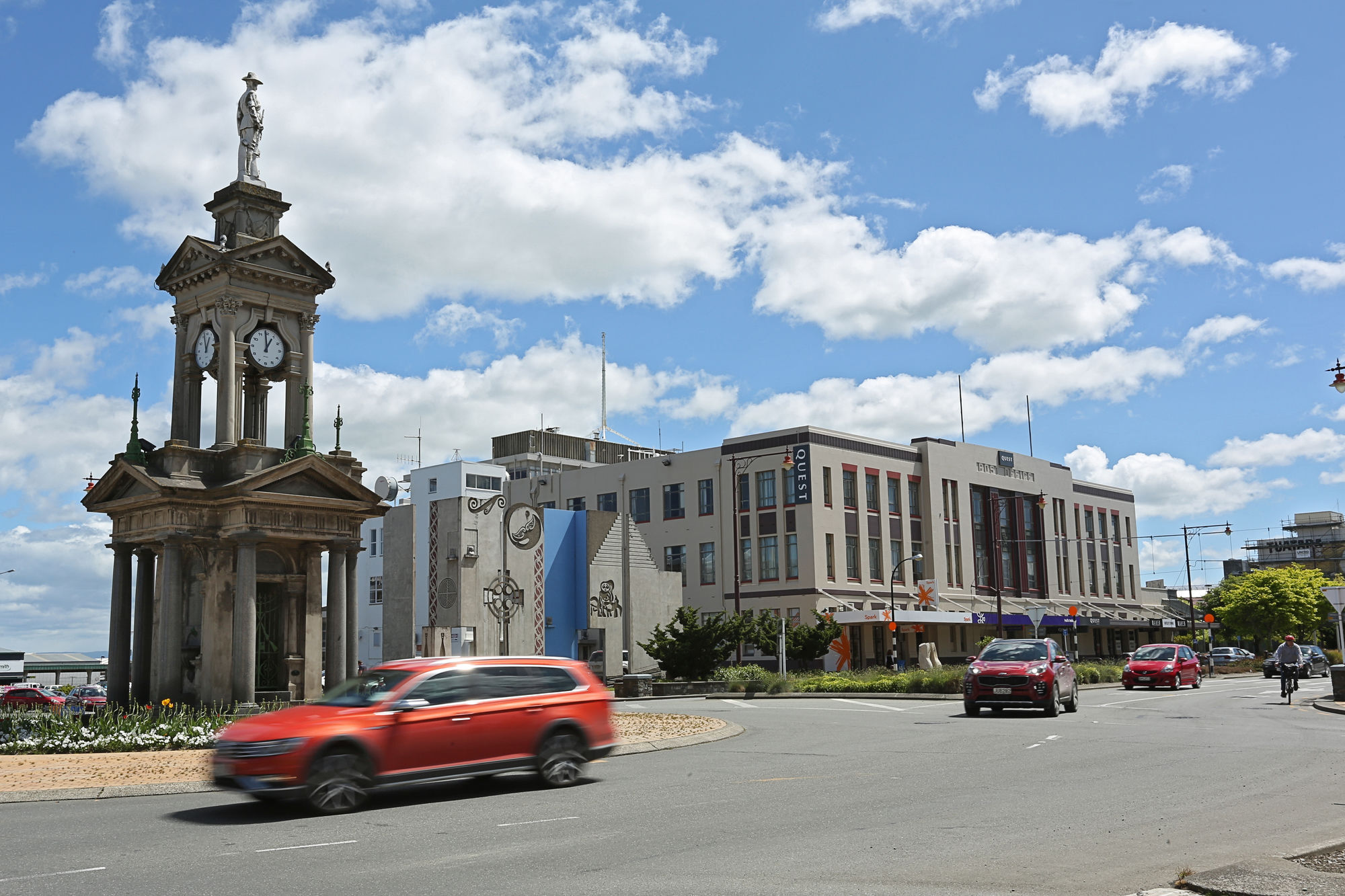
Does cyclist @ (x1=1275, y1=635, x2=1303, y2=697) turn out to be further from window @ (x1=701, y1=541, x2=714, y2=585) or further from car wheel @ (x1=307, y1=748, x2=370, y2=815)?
window @ (x1=701, y1=541, x2=714, y2=585)

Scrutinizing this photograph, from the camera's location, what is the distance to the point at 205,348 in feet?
83.6

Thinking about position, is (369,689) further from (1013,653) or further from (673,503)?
(673,503)

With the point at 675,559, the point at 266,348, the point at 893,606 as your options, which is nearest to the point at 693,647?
the point at 893,606

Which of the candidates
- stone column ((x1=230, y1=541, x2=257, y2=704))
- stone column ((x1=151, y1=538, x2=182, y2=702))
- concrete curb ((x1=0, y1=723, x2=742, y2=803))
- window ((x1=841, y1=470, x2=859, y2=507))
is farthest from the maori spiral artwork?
concrete curb ((x1=0, y1=723, x2=742, y2=803))

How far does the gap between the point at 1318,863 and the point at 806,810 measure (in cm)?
451

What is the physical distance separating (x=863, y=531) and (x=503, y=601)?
83.8ft

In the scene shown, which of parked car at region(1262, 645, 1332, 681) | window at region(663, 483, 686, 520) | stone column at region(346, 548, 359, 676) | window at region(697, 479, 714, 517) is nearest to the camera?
stone column at region(346, 548, 359, 676)

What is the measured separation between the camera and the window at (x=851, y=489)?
64.7m

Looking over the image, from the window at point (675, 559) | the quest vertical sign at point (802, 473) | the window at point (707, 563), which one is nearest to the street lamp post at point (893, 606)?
the quest vertical sign at point (802, 473)

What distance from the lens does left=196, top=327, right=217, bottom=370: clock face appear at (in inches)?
992

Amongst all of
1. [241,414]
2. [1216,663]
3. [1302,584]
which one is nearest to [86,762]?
[241,414]

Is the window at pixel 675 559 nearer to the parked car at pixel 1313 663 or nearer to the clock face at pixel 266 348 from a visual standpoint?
the parked car at pixel 1313 663

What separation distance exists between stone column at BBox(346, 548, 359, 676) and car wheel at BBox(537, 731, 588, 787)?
1306 cm

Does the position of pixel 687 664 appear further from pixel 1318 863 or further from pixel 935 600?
pixel 1318 863
